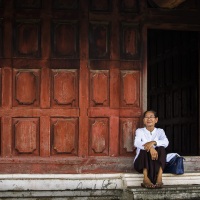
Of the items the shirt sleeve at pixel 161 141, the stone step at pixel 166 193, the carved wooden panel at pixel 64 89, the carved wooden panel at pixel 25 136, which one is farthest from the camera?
the carved wooden panel at pixel 64 89

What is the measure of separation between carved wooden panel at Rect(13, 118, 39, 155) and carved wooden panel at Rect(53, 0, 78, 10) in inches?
72.6

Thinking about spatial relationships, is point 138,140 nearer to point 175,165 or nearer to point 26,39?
point 175,165

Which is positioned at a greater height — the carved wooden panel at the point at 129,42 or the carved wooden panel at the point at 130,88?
the carved wooden panel at the point at 129,42

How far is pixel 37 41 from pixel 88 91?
1.13 meters

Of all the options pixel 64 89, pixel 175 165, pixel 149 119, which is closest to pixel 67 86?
pixel 64 89

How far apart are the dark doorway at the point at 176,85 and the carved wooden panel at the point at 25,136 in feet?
11.2

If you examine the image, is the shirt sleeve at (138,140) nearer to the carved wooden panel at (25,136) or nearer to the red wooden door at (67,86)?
the red wooden door at (67,86)

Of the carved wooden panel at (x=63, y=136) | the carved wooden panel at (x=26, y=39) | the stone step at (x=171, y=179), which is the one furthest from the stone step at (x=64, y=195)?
the carved wooden panel at (x=26, y=39)

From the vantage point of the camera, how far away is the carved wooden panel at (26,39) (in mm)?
7660

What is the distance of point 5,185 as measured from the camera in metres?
7.28

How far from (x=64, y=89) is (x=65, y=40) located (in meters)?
0.78

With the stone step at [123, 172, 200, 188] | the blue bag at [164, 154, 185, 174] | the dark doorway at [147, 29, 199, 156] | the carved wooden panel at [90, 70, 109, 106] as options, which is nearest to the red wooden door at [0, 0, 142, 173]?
the carved wooden panel at [90, 70, 109, 106]

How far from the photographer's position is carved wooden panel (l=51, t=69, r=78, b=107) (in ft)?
25.3

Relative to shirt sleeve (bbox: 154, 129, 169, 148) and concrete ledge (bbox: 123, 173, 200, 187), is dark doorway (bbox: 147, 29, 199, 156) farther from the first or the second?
shirt sleeve (bbox: 154, 129, 169, 148)
